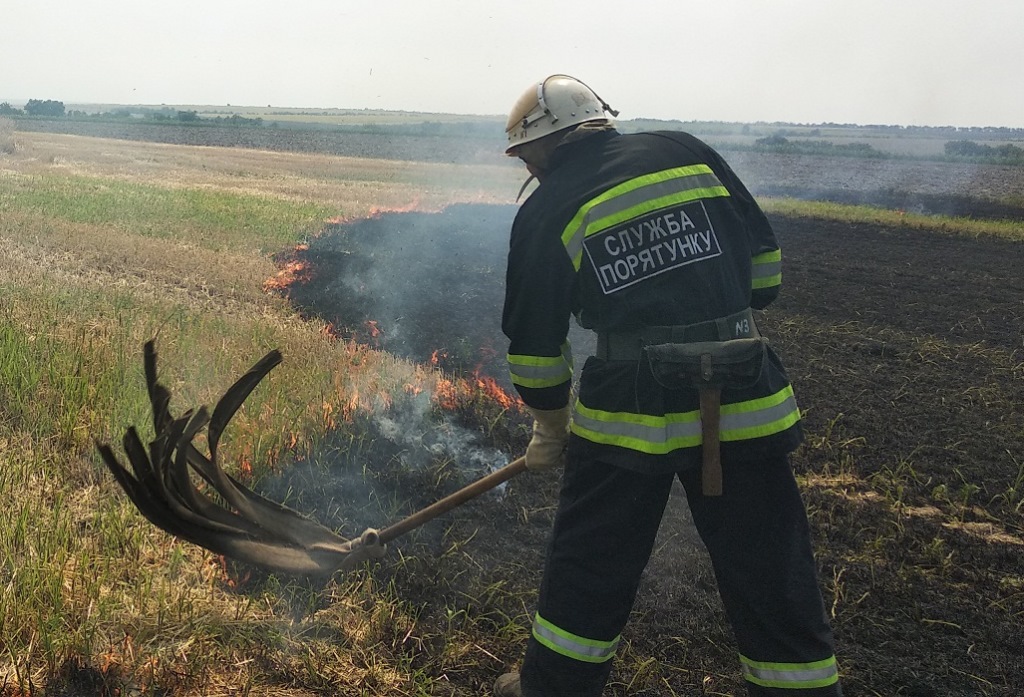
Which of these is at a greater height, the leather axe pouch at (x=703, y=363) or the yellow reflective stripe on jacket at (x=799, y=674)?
the leather axe pouch at (x=703, y=363)

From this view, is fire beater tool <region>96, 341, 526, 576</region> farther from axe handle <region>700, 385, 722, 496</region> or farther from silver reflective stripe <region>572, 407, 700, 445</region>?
axe handle <region>700, 385, 722, 496</region>

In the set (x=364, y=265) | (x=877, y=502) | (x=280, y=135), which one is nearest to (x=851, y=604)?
(x=877, y=502)

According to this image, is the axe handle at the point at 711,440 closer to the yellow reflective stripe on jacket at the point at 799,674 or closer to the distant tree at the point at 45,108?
the yellow reflective stripe on jacket at the point at 799,674

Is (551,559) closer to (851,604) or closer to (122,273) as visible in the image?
(851,604)

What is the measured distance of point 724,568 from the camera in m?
2.36

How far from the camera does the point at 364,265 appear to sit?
381 inches

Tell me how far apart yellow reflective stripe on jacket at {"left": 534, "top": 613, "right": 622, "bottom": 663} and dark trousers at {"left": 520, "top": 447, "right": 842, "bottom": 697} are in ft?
0.04

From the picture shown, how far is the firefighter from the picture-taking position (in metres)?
2.28

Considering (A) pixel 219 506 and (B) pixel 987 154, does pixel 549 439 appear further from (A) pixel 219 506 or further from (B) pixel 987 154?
(B) pixel 987 154

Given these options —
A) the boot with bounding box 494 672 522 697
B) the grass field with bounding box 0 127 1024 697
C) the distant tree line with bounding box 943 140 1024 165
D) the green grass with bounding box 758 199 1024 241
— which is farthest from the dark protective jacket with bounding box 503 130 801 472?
the distant tree line with bounding box 943 140 1024 165

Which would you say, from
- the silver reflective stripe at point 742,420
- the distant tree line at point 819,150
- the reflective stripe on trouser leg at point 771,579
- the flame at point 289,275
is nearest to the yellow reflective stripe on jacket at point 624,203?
the silver reflective stripe at point 742,420

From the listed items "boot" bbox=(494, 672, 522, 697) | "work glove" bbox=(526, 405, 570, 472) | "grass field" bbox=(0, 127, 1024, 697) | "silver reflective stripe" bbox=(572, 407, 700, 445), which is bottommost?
"boot" bbox=(494, 672, 522, 697)

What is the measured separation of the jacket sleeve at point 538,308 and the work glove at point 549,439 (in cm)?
12

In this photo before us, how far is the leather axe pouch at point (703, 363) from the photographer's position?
7.34 feet
